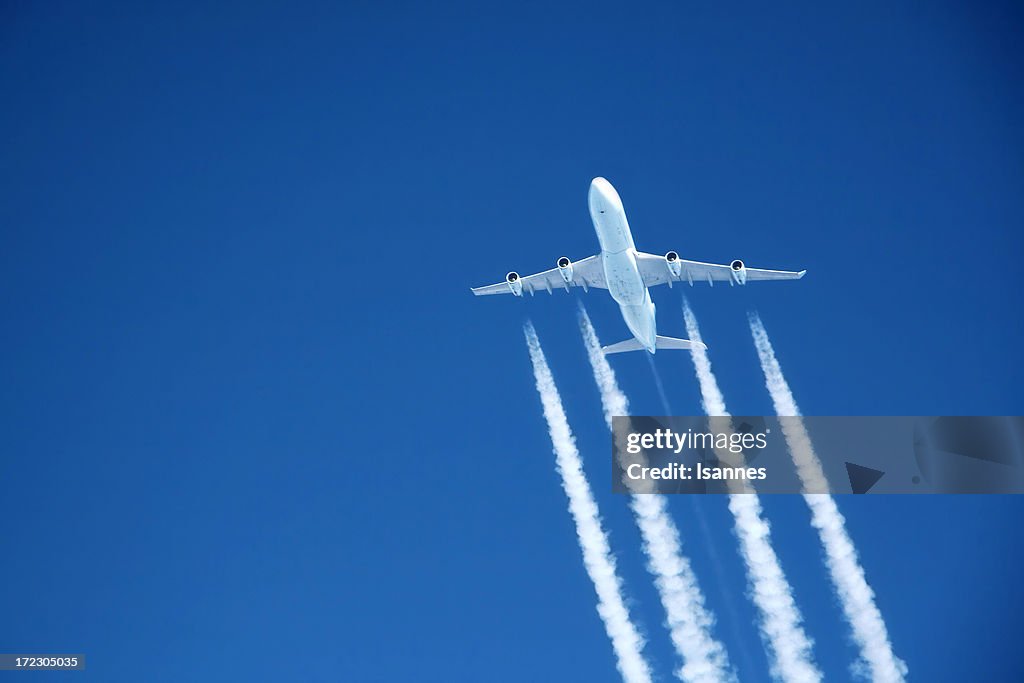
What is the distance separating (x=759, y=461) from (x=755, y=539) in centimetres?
408

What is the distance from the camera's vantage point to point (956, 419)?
46.2 metres

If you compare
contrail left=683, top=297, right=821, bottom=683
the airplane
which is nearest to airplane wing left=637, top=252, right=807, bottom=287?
the airplane

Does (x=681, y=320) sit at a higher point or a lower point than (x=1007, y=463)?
higher

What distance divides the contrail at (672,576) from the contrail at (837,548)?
18.6 ft

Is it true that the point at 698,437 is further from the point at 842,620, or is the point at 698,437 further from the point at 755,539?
the point at 842,620

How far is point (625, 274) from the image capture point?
43.0 m

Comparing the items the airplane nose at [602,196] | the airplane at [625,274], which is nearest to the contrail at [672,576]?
the airplane at [625,274]

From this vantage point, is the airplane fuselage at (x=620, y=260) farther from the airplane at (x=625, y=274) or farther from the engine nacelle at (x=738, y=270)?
the engine nacelle at (x=738, y=270)

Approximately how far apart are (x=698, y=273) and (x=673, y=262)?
9.29 feet

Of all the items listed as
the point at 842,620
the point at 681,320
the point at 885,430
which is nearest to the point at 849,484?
the point at 885,430

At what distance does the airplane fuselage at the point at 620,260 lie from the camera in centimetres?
4141

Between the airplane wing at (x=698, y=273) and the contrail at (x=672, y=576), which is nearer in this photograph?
the airplane wing at (x=698, y=273)

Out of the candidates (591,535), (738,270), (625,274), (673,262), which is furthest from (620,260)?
(591,535)

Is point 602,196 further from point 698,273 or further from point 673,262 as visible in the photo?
point 698,273
